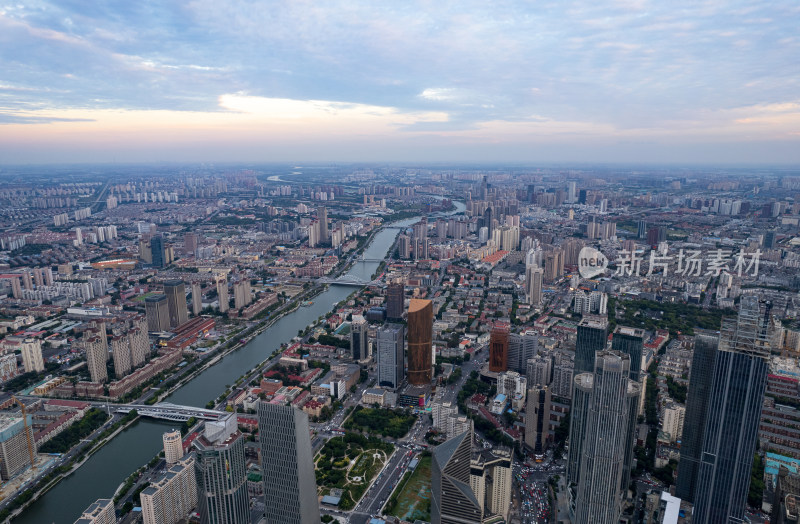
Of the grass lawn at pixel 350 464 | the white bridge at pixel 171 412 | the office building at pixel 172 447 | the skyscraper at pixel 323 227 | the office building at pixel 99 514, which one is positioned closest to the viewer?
the office building at pixel 99 514

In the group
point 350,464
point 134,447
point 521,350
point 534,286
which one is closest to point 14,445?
point 134,447

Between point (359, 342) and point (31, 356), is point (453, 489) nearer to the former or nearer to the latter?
point (359, 342)

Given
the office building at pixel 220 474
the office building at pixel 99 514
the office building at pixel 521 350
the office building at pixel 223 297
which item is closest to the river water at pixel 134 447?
the office building at pixel 99 514

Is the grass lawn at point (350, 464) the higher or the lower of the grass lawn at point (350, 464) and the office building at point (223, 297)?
the lower

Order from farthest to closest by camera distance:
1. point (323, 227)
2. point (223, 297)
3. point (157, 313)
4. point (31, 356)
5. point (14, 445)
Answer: point (323, 227)
point (223, 297)
point (157, 313)
point (31, 356)
point (14, 445)

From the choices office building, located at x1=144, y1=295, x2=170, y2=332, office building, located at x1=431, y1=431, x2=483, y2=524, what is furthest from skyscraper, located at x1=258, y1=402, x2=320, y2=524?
office building, located at x1=144, y1=295, x2=170, y2=332

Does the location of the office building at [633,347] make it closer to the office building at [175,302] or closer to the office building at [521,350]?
the office building at [521,350]
